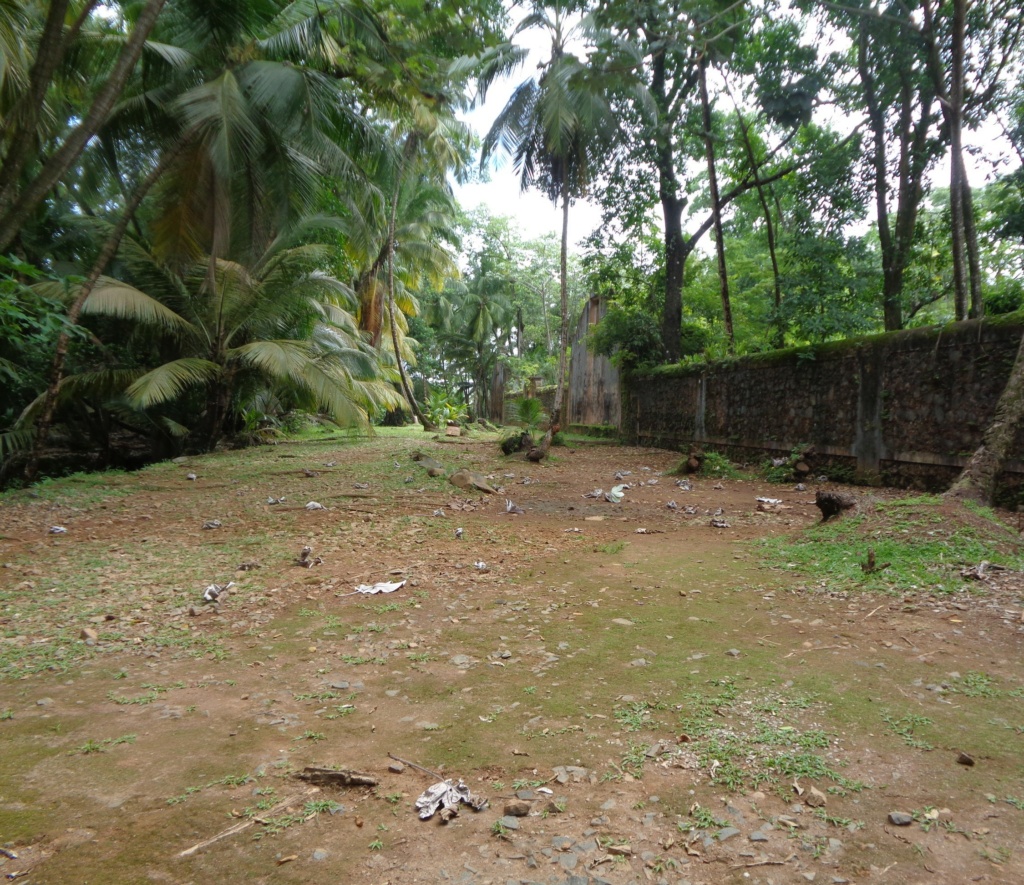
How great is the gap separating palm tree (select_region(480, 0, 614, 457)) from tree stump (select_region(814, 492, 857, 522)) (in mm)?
6060

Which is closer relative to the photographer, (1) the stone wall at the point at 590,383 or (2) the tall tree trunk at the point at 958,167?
(2) the tall tree trunk at the point at 958,167

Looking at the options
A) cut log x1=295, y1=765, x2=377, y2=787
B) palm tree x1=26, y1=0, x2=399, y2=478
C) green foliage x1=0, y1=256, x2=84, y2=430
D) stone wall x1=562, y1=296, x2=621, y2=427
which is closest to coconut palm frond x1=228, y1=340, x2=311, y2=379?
palm tree x1=26, y1=0, x2=399, y2=478

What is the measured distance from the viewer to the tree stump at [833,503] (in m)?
5.22

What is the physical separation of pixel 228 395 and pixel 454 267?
1329cm

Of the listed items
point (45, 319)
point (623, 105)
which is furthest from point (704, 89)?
point (45, 319)

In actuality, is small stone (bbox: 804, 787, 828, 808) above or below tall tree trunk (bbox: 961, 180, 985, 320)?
below

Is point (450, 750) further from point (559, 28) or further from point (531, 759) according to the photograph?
point (559, 28)

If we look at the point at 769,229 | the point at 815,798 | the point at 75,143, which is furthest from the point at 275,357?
the point at 815,798

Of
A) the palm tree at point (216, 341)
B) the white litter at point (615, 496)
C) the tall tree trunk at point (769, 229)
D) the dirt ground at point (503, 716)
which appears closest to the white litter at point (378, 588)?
the dirt ground at point (503, 716)

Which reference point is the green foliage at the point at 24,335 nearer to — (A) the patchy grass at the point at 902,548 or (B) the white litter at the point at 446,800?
(B) the white litter at the point at 446,800

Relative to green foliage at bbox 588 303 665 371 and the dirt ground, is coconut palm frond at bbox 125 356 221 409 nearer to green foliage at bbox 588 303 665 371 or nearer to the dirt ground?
the dirt ground

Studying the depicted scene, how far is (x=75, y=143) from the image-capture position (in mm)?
5828

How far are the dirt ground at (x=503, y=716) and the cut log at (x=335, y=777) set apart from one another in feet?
0.13

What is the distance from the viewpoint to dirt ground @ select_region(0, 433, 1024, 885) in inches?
69.3
